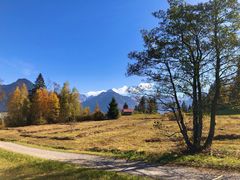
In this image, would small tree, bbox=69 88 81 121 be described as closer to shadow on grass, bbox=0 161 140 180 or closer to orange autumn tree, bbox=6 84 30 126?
orange autumn tree, bbox=6 84 30 126

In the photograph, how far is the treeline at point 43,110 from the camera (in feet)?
322

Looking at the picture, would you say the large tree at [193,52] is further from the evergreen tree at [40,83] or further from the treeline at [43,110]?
the evergreen tree at [40,83]

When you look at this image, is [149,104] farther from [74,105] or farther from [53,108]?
[74,105]

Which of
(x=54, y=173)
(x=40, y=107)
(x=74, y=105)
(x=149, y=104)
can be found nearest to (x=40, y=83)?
(x=74, y=105)

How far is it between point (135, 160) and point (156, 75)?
553cm

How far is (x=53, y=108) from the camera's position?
331 ft

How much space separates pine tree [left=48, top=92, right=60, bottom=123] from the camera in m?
101

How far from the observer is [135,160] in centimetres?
2103

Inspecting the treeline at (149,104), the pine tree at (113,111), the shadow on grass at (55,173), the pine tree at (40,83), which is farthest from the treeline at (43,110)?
the shadow on grass at (55,173)

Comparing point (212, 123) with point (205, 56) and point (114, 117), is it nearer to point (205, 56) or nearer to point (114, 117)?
point (205, 56)

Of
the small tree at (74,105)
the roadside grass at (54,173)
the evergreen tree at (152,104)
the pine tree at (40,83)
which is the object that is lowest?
the roadside grass at (54,173)

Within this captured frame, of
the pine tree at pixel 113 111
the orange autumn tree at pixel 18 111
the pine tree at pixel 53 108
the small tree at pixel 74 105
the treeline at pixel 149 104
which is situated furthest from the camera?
the small tree at pixel 74 105

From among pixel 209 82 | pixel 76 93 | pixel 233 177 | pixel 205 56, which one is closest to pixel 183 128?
pixel 209 82

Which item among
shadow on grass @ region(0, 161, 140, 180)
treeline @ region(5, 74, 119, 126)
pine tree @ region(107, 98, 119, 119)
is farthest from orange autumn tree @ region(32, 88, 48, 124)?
shadow on grass @ region(0, 161, 140, 180)
